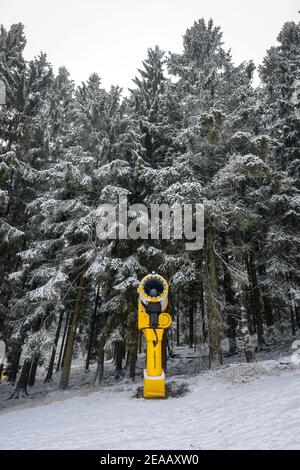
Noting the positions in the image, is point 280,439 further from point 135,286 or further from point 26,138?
point 26,138

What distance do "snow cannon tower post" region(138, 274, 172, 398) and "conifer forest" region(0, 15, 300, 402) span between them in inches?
83.1

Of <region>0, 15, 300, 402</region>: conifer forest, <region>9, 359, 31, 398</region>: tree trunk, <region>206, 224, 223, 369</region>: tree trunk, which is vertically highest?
<region>0, 15, 300, 402</region>: conifer forest

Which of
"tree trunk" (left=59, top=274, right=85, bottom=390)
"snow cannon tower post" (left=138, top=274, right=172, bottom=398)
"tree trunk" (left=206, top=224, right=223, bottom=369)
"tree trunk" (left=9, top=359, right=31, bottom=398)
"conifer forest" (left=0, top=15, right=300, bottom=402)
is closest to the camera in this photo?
"snow cannon tower post" (left=138, top=274, right=172, bottom=398)

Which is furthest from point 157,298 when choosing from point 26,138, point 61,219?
point 26,138

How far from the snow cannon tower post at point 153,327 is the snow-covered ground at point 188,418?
0.51 meters

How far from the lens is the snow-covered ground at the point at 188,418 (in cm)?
630

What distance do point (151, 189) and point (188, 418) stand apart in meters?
10.3

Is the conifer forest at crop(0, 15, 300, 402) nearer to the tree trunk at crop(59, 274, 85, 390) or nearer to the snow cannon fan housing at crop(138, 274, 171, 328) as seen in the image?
the tree trunk at crop(59, 274, 85, 390)

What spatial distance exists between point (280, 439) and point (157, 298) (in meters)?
5.74

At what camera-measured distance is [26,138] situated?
15.8 m

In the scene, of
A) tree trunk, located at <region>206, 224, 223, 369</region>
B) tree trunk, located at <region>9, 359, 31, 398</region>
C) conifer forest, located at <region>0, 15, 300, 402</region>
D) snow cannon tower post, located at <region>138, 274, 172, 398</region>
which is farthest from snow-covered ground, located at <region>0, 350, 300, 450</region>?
tree trunk, located at <region>9, 359, 31, 398</region>

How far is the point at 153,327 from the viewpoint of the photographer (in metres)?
10.7

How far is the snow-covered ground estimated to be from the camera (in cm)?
630
